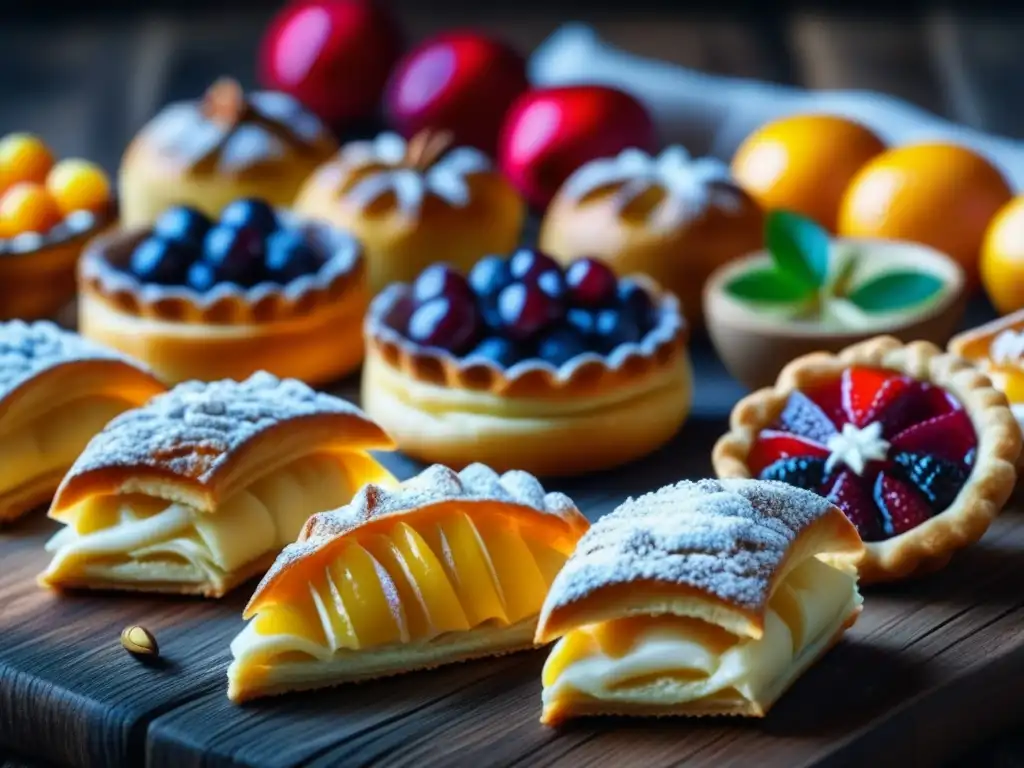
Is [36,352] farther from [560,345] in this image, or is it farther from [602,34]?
[602,34]

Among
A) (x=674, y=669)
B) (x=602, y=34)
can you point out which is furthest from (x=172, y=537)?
(x=602, y=34)

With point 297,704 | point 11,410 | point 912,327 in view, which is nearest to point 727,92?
point 912,327

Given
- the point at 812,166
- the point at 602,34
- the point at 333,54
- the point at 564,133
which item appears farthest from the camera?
the point at 602,34

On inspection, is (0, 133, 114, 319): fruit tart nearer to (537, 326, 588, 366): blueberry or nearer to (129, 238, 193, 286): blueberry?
(129, 238, 193, 286): blueberry


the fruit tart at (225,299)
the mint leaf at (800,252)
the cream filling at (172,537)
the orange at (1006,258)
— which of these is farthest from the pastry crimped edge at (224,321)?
the orange at (1006,258)

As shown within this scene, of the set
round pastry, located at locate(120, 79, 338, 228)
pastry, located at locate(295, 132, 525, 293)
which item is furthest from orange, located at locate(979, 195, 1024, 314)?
round pastry, located at locate(120, 79, 338, 228)

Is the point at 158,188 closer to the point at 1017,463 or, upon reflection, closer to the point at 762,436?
the point at 762,436

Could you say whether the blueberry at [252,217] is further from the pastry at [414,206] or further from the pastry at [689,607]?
the pastry at [689,607]
